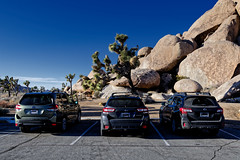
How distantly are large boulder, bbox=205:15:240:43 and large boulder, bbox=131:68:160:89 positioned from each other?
17849 mm

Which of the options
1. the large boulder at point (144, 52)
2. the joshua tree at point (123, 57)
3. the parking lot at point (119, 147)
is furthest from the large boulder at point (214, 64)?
the parking lot at point (119, 147)

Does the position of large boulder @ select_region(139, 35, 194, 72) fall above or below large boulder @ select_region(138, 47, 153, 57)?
below

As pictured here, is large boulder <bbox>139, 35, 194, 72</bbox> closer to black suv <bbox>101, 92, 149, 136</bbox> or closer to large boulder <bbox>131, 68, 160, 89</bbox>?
large boulder <bbox>131, 68, 160, 89</bbox>

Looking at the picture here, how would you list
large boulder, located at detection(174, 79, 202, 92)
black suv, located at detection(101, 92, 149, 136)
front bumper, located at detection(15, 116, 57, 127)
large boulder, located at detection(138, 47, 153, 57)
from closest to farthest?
black suv, located at detection(101, 92, 149, 136), front bumper, located at detection(15, 116, 57, 127), large boulder, located at detection(174, 79, 202, 92), large boulder, located at detection(138, 47, 153, 57)

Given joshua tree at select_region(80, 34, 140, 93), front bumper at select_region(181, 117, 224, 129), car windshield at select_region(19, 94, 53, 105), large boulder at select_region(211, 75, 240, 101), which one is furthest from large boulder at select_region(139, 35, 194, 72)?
car windshield at select_region(19, 94, 53, 105)

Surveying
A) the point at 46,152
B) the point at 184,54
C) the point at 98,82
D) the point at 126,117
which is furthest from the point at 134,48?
the point at 184,54

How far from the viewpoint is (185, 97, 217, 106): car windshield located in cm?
661

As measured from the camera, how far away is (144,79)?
33000 mm

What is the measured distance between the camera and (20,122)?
664cm

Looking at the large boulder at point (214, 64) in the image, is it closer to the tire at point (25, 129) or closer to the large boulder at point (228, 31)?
the large boulder at point (228, 31)

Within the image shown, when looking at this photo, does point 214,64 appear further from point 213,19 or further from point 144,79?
point 213,19

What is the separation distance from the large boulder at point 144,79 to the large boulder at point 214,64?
7.78 metres

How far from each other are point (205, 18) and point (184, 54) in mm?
14116

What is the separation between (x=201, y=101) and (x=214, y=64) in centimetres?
3116
